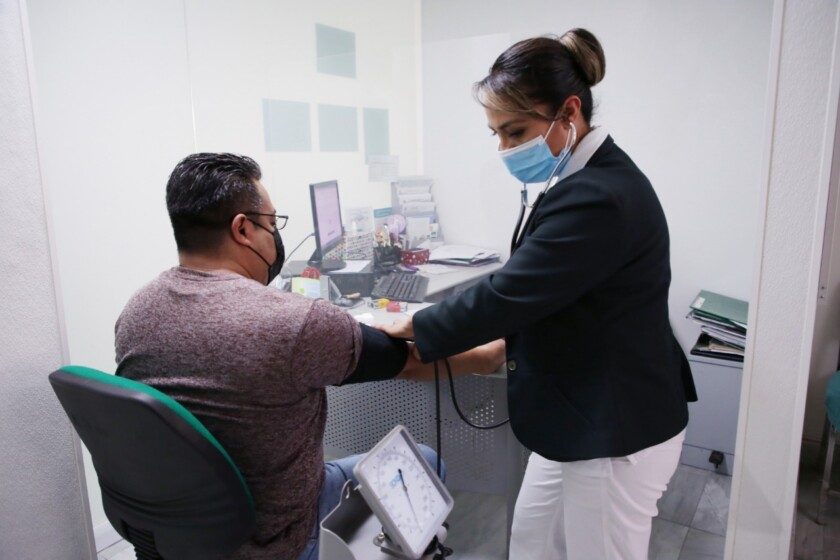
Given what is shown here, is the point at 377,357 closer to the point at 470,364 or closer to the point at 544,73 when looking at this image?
the point at 470,364

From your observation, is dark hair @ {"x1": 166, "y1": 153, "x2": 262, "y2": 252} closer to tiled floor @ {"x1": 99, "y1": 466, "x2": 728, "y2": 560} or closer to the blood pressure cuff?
the blood pressure cuff

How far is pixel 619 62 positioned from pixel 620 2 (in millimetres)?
260

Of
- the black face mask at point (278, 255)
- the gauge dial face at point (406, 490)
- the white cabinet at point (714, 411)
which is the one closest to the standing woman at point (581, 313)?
the gauge dial face at point (406, 490)

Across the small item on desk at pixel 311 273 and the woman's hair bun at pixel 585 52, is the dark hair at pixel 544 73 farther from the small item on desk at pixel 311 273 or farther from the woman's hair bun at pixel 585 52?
the small item on desk at pixel 311 273

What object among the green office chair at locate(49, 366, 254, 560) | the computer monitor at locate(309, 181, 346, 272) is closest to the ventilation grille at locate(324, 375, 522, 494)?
the green office chair at locate(49, 366, 254, 560)

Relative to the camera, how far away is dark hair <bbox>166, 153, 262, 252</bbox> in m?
1.07

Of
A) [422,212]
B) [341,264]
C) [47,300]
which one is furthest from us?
[422,212]

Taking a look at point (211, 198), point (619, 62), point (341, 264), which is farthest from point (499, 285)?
point (619, 62)

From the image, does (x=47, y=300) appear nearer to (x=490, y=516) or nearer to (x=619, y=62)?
(x=490, y=516)

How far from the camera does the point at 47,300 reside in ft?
4.51

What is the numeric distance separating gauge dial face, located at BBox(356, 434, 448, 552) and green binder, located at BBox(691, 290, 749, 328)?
1538 mm

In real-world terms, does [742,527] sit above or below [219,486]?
below

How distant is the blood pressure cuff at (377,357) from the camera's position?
1135 millimetres

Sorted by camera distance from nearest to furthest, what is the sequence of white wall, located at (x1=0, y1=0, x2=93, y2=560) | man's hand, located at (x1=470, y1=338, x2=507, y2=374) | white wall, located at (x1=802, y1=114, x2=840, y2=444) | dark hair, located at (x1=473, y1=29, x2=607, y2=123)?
dark hair, located at (x1=473, y1=29, x2=607, y2=123) < white wall, located at (x1=0, y1=0, x2=93, y2=560) < man's hand, located at (x1=470, y1=338, x2=507, y2=374) < white wall, located at (x1=802, y1=114, x2=840, y2=444)
